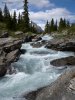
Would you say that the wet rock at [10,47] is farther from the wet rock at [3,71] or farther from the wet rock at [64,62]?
the wet rock at [64,62]

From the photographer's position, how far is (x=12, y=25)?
299 ft

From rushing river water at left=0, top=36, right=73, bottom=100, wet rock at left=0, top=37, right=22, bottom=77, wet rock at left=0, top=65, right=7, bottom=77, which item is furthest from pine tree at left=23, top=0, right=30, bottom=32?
wet rock at left=0, top=65, right=7, bottom=77

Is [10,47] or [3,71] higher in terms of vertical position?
[10,47]

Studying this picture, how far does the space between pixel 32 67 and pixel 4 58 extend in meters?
3.91

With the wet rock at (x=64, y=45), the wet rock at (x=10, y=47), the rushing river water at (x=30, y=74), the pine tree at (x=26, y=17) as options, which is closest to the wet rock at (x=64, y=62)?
the rushing river water at (x=30, y=74)

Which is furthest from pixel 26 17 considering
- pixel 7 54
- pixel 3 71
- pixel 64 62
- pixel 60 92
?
pixel 60 92

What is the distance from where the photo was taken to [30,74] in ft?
90.3

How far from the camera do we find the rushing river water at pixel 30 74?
21.3 metres

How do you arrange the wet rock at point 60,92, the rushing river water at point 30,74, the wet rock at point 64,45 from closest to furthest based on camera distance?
the wet rock at point 60,92 → the rushing river water at point 30,74 → the wet rock at point 64,45

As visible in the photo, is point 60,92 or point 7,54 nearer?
point 60,92

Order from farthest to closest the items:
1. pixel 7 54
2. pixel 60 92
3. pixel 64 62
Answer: pixel 7 54 → pixel 64 62 → pixel 60 92

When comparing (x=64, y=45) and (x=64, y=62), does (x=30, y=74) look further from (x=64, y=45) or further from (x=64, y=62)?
(x=64, y=45)

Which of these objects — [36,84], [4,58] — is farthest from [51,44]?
[36,84]

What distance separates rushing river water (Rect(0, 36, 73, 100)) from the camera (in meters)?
21.3
